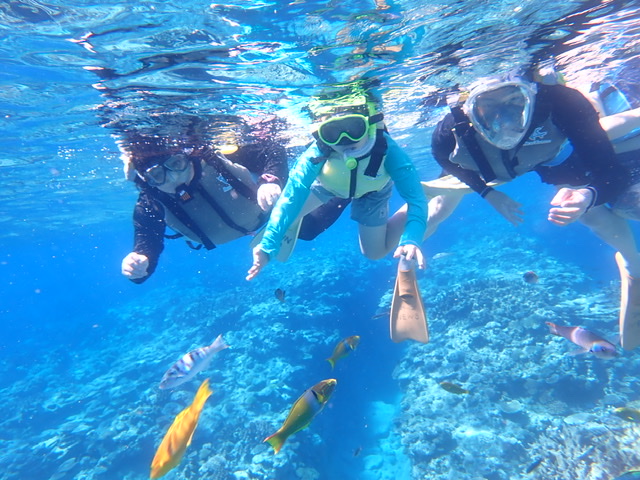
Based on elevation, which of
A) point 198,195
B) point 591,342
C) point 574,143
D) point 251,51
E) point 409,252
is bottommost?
Result: point 591,342

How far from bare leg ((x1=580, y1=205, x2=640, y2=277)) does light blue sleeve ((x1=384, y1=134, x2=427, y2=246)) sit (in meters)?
3.36

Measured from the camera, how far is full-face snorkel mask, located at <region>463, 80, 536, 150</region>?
4703mm

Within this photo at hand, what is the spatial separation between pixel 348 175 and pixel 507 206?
280cm

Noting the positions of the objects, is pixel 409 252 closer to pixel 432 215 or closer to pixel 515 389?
pixel 432 215

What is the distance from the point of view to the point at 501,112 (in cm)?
486

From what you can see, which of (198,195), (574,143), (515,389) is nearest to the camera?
(574,143)

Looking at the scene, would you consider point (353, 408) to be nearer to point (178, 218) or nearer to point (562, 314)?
point (562, 314)

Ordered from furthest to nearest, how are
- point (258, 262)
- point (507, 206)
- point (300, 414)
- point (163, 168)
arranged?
point (163, 168) < point (507, 206) < point (258, 262) < point (300, 414)

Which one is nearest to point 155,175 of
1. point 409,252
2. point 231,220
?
point 231,220

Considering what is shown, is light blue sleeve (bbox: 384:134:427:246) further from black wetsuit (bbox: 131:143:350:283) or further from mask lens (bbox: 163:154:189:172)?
mask lens (bbox: 163:154:189:172)

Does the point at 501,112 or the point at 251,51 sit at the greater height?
the point at 251,51

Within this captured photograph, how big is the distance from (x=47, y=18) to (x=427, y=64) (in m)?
8.47

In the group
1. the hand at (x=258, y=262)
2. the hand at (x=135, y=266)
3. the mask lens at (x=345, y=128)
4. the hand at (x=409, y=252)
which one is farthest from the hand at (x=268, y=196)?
the hand at (x=409, y=252)

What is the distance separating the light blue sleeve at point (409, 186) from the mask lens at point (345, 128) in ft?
2.07
